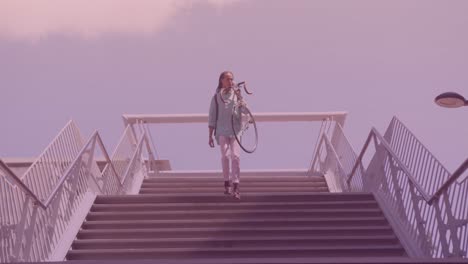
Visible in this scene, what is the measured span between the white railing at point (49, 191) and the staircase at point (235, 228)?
30 centimetres

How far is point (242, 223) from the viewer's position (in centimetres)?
737

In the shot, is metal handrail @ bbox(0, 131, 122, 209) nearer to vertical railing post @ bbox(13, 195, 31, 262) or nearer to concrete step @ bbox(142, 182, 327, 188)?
vertical railing post @ bbox(13, 195, 31, 262)

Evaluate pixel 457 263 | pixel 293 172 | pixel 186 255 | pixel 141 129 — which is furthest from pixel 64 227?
pixel 293 172

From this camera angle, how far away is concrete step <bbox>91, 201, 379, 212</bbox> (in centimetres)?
788

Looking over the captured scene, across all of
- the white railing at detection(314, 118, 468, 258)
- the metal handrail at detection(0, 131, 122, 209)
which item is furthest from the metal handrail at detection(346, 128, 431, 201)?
the metal handrail at detection(0, 131, 122, 209)

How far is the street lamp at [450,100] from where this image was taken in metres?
5.98

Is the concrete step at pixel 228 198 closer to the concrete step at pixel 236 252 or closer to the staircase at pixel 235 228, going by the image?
the staircase at pixel 235 228

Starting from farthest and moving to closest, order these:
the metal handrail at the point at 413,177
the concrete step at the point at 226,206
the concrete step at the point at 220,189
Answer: the concrete step at the point at 220,189 → the concrete step at the point at 226,206 → the metal handrail at the point at 413,177

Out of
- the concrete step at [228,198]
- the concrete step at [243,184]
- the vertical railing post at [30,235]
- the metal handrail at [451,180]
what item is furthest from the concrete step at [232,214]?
the concrete step at [243,184]

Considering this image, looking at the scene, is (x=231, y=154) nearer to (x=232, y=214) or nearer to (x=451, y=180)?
(x=232, y=214)

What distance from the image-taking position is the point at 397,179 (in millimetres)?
8062

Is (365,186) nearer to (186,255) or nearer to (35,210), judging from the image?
(186,255)

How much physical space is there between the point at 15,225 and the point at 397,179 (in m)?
4.06

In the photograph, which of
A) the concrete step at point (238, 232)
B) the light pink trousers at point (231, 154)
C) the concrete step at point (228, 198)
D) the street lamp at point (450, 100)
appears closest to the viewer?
the street lamp at point (450, 100)
